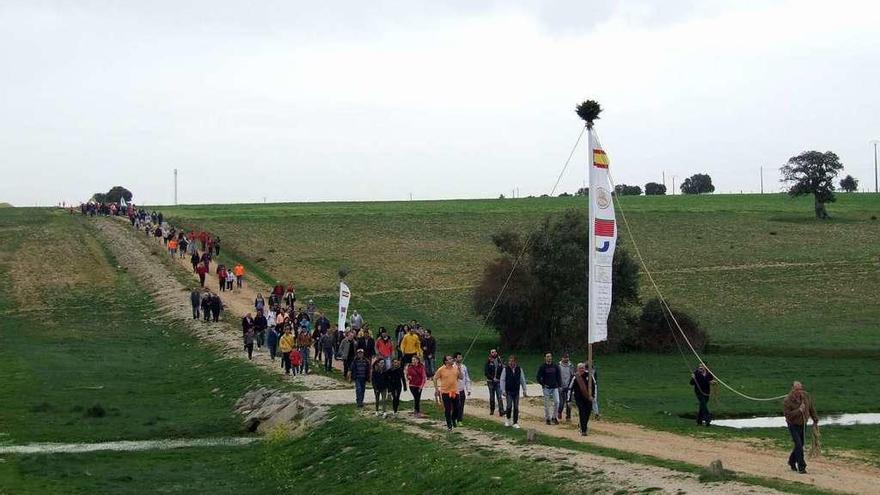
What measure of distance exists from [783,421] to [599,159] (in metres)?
10.7

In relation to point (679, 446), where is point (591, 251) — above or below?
above

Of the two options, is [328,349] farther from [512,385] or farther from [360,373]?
[512,385]

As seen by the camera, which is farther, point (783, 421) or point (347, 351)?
point (347, 351)

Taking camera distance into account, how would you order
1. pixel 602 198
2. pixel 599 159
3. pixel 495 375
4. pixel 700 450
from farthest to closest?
pixel 495 375, pixel 599 159, pixel 602 198, pixel 700 450

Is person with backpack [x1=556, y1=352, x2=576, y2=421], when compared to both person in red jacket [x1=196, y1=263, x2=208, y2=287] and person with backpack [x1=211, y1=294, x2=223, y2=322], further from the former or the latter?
person in red jacket [x1=196, y1=263, x2=208, y2=287]

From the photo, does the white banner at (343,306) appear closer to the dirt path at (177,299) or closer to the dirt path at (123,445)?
the dirt path at (177,299)

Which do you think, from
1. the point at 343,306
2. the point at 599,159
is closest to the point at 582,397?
the point at 599,159

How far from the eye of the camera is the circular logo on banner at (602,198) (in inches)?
1289

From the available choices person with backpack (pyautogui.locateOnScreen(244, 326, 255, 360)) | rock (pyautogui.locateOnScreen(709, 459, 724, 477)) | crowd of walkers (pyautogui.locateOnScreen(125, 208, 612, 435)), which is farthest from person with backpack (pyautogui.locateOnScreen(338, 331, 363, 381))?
rock (pyautogui.locateOnScreen(709, 459, 724, 477))

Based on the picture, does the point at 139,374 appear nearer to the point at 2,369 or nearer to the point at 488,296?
the point at 2,369

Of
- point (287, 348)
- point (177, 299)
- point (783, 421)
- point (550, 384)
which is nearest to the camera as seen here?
point (550, 384)

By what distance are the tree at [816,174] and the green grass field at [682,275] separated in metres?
2.79

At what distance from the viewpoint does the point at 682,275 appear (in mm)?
87188

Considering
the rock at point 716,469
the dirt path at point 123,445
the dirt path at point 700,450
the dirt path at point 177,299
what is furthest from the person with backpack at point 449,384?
the dirt path at point 177,299
